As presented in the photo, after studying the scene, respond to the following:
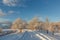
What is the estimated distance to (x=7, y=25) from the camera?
6230mm

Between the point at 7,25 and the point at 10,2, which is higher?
the point at 10,2

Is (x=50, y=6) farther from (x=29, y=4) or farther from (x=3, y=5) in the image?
(x=3, y=5)

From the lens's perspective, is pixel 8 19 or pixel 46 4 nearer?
pixel 8 19

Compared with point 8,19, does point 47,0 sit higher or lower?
higher

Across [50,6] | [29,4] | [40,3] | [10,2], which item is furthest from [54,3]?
[10,2]

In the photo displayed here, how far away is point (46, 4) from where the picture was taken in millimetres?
6785

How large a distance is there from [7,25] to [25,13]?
933 mm

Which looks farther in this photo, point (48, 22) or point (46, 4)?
point (48, 22)

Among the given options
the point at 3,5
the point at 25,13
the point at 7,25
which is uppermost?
the point at 3,5

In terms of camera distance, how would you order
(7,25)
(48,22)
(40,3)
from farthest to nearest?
(48,22) → (40,3) → (7,25)

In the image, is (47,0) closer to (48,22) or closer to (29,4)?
(29,4)

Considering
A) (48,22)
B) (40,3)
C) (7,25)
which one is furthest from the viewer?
(48,22)

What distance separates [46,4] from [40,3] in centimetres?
29

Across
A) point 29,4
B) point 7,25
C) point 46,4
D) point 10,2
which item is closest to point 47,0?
point 46,4
